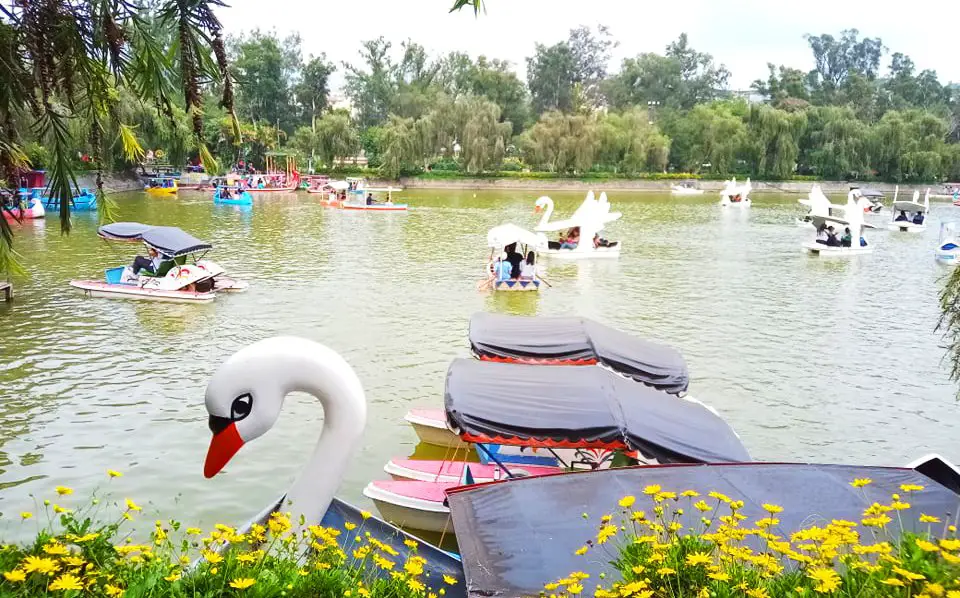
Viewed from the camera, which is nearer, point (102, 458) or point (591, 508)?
point (591, 508)

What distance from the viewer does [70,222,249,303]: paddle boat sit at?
14.9 meters

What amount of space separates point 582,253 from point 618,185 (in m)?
36.7

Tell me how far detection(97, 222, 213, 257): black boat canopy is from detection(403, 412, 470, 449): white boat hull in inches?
328

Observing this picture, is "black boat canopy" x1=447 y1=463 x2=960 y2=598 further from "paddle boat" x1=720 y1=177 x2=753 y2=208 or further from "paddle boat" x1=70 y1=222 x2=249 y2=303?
"paddle boat" x1=720 y1=177 x2=753 y2=208

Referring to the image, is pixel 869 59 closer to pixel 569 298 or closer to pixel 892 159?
pixel 892 159

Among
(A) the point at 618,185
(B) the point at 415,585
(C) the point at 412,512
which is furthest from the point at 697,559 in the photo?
(A) the point at 618,185

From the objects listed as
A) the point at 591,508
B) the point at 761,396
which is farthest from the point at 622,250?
the point at 591,508

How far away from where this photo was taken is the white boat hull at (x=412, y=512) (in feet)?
21.0

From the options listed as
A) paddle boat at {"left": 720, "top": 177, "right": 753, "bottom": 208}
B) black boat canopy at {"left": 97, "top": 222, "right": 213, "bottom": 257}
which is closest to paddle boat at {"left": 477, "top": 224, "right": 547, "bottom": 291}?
black boat canopy at {"left": 97, "top": 222, "right": 213, "bottom": 257}

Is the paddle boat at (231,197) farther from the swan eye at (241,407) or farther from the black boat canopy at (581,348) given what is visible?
the swan eye at (241,407)

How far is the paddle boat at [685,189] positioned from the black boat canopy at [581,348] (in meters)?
47.8

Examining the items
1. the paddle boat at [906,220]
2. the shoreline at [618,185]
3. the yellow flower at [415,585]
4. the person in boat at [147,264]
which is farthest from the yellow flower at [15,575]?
the shoreline at [618,185]

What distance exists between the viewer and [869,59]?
100 metres

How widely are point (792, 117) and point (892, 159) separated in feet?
28.3
